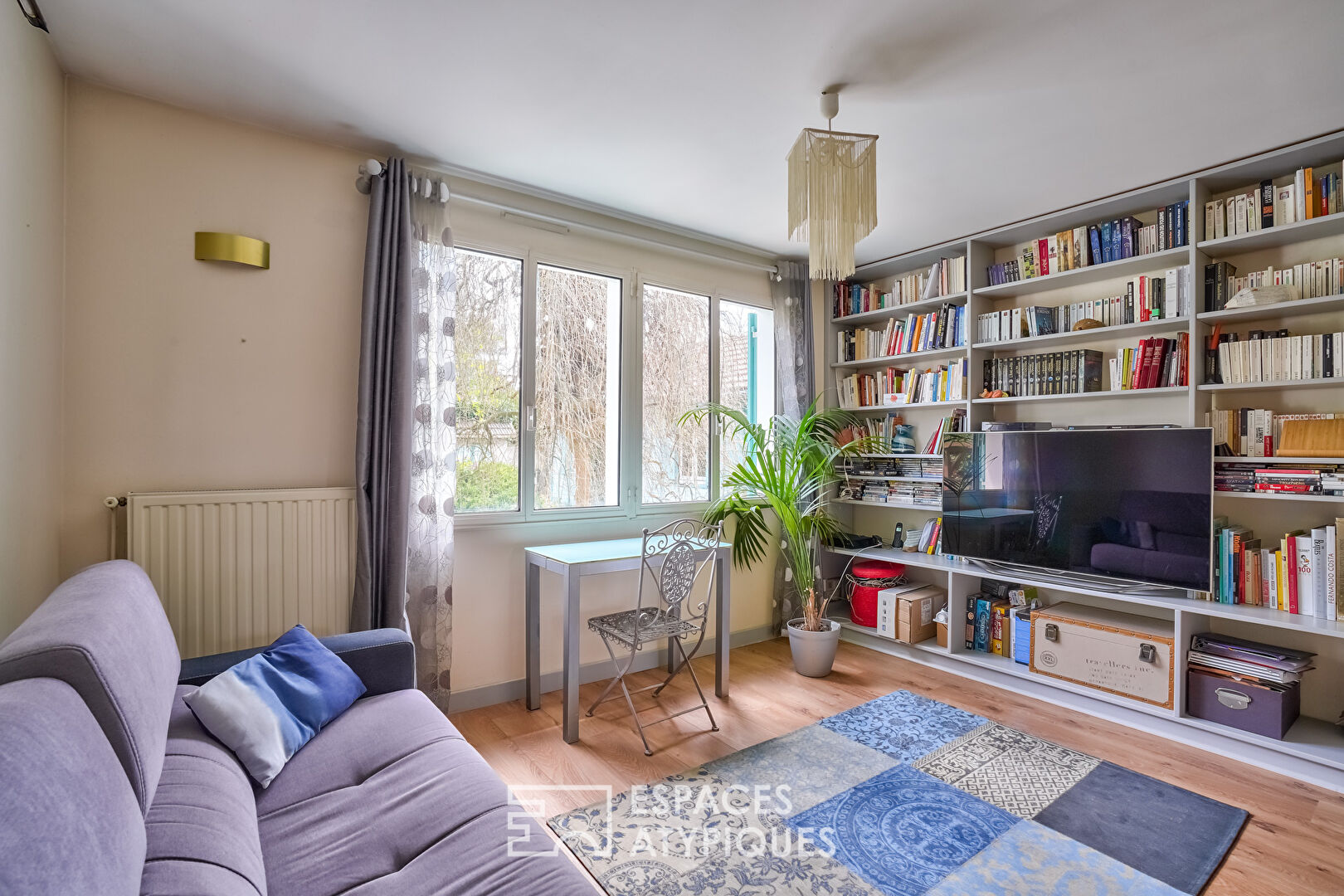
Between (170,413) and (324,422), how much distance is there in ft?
1.67

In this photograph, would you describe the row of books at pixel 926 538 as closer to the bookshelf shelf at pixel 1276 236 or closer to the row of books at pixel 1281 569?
the row of books at pixel 1281 569

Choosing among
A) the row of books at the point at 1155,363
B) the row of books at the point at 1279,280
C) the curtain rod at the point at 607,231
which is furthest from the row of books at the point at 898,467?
the row of books at the point at 1279,280

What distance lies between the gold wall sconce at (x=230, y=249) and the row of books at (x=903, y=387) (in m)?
3.51

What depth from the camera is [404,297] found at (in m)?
2.75

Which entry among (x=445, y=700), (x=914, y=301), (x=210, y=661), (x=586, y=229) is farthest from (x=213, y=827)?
(x=914, y=301)

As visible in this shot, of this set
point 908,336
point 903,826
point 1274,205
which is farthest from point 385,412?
point 1274,205

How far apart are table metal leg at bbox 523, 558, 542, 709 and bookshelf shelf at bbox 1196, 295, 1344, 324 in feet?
10.8

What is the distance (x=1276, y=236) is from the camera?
279 cm

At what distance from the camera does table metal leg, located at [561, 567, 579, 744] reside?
277cm

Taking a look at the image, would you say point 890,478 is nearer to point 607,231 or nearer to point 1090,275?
point 1090,275

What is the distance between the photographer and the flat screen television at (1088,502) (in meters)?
2.88

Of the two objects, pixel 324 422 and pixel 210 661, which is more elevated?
pixel 324 422

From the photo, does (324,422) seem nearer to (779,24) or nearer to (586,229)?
(586,229)

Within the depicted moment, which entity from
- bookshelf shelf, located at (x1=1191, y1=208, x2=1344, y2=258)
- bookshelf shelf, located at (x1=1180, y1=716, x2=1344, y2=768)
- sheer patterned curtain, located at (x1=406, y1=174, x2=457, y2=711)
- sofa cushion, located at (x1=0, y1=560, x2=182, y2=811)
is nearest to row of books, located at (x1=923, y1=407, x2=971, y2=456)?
bookshelf shelf, located at (x1=1191, y1=208, x2=1344, y2=258)
